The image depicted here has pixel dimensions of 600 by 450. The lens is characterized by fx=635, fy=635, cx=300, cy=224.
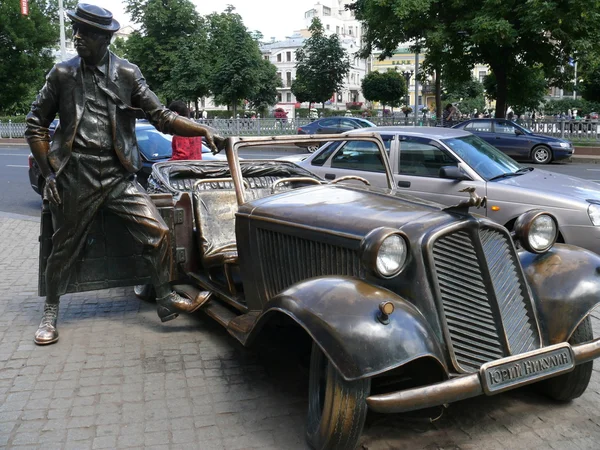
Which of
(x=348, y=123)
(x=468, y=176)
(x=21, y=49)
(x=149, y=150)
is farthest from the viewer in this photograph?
(x=21, y=49)

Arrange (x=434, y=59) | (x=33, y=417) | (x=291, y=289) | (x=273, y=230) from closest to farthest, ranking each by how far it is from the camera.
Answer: (x=291, y=289), (x=33, y=417), (x=273, y=230), (x=434, y=59)

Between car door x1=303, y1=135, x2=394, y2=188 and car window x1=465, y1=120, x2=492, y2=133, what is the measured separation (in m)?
12.9

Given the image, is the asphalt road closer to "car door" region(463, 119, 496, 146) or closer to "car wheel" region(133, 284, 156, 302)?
"car door" region(463, 119, 496, 146)

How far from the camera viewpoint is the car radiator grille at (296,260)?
3537 millimetres

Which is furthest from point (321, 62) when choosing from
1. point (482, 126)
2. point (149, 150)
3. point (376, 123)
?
point (149, 150)

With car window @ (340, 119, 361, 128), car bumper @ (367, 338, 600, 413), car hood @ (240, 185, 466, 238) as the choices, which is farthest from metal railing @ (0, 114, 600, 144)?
car bumper @ (367, 338, 600, 413)

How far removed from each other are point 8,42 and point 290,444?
40938 millimetres

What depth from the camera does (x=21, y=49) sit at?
38531 mm

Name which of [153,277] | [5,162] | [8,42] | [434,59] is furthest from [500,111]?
[8,42]

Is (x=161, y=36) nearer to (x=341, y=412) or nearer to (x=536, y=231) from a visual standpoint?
(x=536, y=231)

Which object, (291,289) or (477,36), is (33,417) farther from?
(477,36)

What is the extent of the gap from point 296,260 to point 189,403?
108cm

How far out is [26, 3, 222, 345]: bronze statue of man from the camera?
15.0 feet

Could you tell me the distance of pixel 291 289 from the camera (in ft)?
10.8
